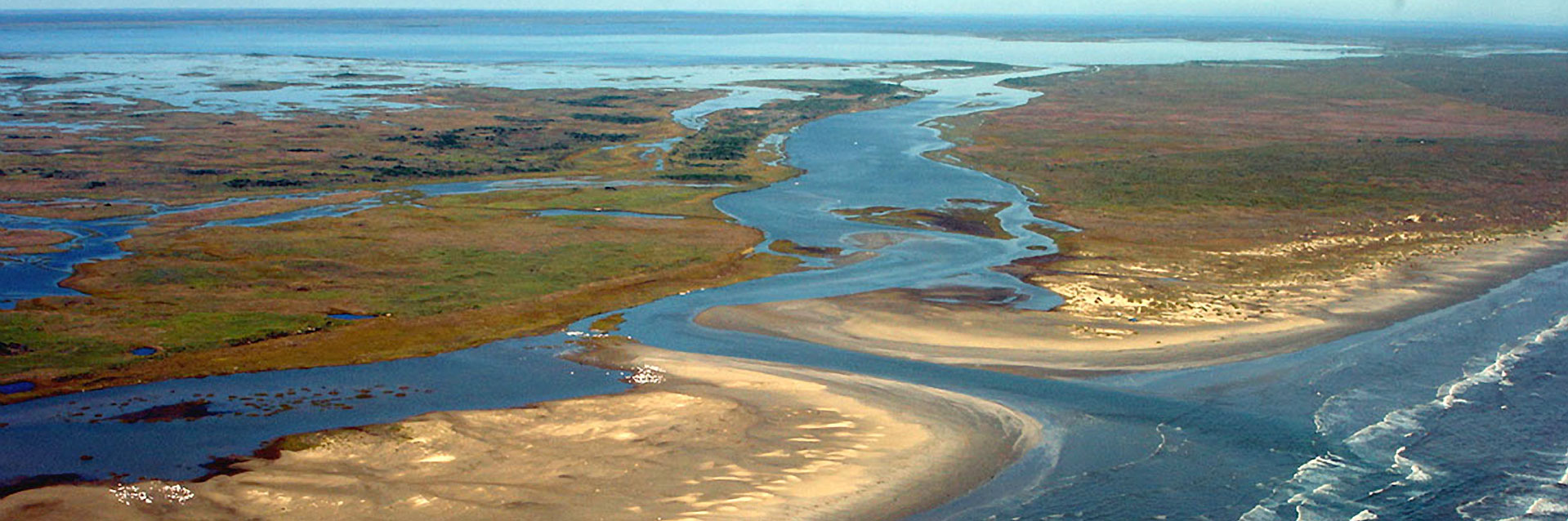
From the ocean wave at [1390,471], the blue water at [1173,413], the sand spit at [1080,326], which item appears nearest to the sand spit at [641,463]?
the blue water at [1173,413]

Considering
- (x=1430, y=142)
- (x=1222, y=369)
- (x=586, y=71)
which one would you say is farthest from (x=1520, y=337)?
(x=586, y=71)

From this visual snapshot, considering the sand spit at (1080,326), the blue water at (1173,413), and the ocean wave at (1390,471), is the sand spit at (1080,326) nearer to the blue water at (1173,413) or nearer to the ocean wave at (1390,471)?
the blue water at (1173,413)

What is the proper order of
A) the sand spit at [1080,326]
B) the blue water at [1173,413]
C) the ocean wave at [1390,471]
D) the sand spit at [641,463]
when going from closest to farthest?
the sand spit at [641,463] → the ocean wave at [1390,471] → the blue water at [1173,413] → the sand spit at [1080,326]

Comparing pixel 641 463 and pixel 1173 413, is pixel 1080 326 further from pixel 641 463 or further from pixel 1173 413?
pixel 641 463

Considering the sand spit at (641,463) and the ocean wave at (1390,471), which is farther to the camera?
the ocean wave at (1390,471)

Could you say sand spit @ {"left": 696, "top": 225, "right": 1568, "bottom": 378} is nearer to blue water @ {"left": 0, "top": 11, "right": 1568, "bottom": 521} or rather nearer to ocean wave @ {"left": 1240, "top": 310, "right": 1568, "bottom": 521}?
blue water @ {"left": 0, "top": 11, "right": 1568, "bottom": 521}

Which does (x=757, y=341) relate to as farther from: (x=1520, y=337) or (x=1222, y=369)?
(x=1520, y=337)

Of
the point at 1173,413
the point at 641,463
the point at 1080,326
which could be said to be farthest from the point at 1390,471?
the point at 641,463
